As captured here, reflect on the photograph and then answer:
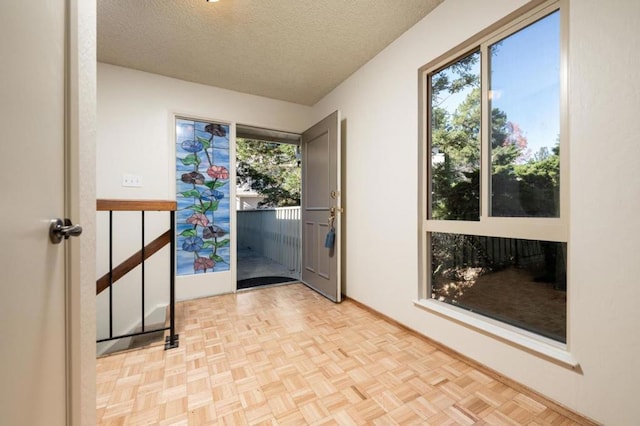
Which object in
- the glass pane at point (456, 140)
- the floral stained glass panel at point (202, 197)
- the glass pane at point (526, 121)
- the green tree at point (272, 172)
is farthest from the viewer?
the green tree at point (272, 172)

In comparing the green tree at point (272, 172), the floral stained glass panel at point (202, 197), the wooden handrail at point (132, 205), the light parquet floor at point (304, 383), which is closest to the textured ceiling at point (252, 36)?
the floral stained glass panel at point (202, 197)

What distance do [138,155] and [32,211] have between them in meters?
2.45

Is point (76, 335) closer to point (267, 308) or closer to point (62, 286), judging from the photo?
point (62, 286)

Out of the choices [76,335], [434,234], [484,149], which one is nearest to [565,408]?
[434,234]

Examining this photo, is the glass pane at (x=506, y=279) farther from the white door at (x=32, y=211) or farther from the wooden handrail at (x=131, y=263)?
the wooden handrail at (x=131, y=263)

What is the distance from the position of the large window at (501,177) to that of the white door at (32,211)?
1.99m

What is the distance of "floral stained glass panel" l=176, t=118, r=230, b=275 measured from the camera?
113 inches

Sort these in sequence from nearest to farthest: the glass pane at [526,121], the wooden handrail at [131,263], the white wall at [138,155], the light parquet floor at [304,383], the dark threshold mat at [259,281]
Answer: the light parquet floor at [304,383], the glass pane at [526,121], the wooden handrail at [131,263], the white wall at [138,155], the dark threshold mat at [259,281]

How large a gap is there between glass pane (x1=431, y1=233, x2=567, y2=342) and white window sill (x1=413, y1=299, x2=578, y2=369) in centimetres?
5

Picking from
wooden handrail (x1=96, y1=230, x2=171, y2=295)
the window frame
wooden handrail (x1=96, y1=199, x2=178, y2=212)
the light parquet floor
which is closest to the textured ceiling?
the window frame

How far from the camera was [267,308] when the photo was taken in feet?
8.39

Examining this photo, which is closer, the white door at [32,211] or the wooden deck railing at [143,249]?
the white door at [32,211]

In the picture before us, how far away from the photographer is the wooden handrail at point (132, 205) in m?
1.56

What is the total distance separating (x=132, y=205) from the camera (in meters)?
1.63
